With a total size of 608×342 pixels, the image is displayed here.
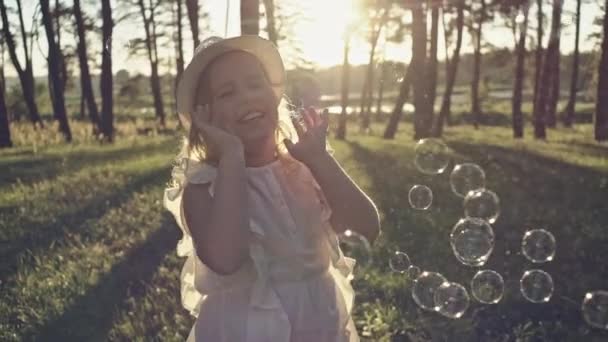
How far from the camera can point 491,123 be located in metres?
51.0

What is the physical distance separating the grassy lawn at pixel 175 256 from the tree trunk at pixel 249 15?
2675 millimetres

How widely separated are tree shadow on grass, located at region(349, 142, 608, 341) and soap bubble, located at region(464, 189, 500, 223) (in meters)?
0.68

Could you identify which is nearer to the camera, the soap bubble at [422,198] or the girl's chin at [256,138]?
the girl's chin at [256,138]

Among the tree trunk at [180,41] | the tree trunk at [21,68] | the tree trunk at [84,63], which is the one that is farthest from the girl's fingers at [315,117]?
the tree trunk at [180,41]

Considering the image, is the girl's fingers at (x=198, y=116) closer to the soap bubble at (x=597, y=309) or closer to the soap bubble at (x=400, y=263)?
the soap bubble at (x=597, y=309)

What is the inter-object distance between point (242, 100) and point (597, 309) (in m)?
3.53

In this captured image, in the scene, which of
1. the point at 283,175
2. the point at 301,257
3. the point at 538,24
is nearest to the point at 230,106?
the point at 283,175

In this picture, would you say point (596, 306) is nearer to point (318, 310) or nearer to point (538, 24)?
point (318, 310)

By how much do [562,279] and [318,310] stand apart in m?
4.39

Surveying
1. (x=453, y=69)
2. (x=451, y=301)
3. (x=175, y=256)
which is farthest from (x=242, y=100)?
(x=453, y=69)

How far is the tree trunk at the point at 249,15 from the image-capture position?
9.86 meters

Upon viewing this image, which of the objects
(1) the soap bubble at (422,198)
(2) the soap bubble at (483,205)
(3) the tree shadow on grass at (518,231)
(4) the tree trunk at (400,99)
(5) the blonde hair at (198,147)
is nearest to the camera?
(5) the blonde hair at (198,147)

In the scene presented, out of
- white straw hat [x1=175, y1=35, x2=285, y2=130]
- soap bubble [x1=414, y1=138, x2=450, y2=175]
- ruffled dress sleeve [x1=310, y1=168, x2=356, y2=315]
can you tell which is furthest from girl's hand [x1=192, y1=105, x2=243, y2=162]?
soap bubble [x1=414, y1=138, x2=450, y2=175]

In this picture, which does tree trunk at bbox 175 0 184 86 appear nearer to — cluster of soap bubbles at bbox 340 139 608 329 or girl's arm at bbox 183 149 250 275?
cluster of soap bubbles at bbox 340 139 608 329
